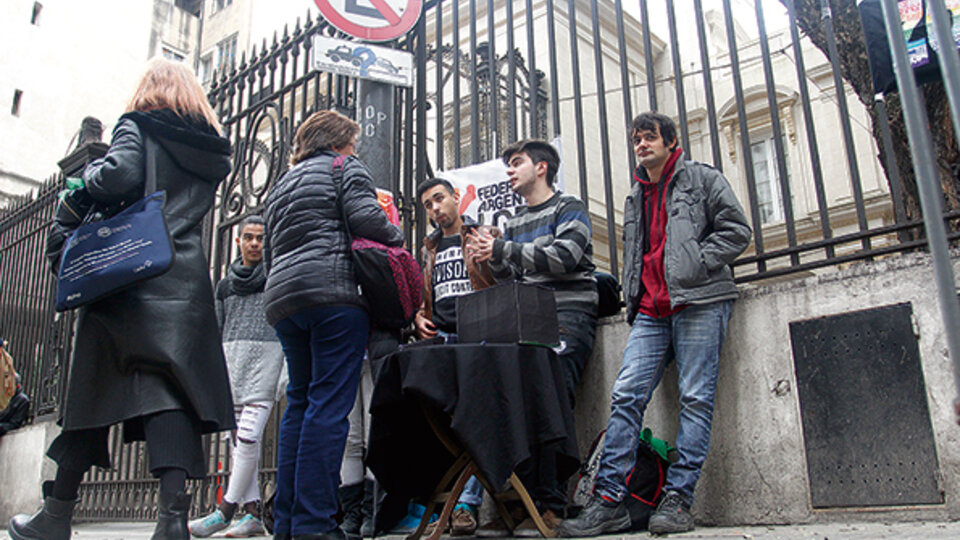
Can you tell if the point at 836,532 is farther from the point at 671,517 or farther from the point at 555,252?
the point at 555,252

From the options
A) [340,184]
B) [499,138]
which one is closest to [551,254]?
[340,184]

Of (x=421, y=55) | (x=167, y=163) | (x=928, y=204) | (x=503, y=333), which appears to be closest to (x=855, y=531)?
(x=503, y=333)

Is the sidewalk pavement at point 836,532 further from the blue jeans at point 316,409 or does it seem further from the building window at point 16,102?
the building window at point 16,102

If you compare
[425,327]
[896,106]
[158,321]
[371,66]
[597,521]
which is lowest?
[597,521]

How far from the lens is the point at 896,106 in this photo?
4895mm

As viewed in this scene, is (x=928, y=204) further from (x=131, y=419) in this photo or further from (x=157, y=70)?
(x=157, y=70)

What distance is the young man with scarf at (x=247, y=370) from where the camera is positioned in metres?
4.80

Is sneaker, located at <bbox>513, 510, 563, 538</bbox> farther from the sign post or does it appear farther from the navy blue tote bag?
the sign post

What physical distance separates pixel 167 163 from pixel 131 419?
3.62 feet

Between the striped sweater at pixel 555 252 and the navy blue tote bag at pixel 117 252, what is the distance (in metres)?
1.58

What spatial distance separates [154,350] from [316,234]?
839 mm

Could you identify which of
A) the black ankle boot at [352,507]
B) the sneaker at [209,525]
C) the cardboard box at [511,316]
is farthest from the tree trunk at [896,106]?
the sneaker at [209,525]

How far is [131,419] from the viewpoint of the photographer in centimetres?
317

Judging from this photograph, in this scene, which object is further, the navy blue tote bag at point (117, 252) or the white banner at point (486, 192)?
the white banner at point (486, 192)
